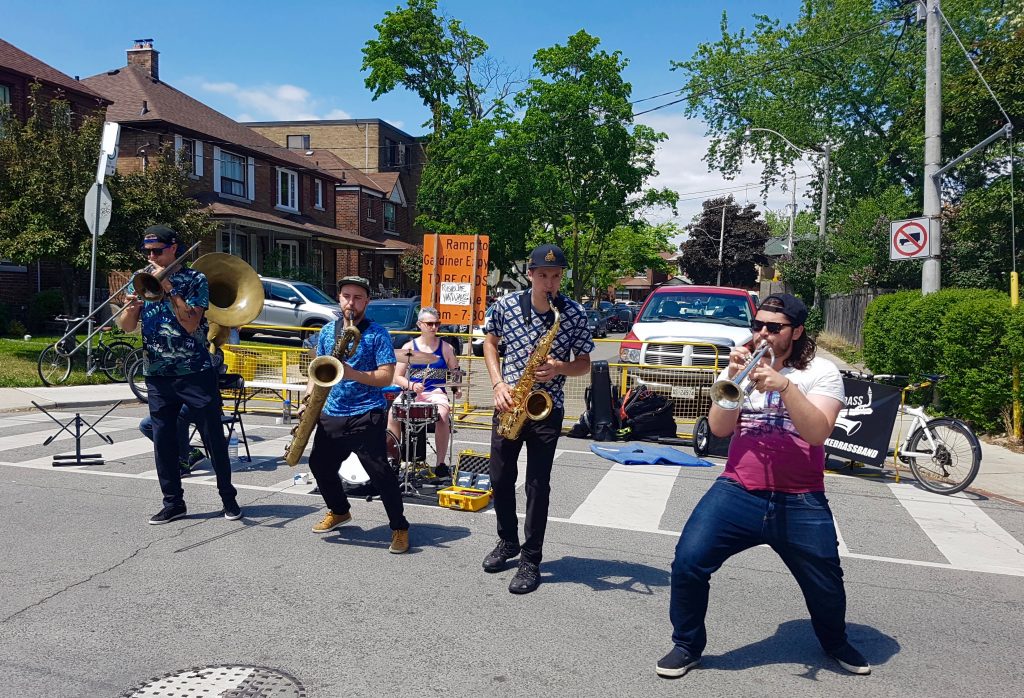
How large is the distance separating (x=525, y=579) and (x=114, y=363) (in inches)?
510

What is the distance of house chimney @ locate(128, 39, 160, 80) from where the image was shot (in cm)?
3450

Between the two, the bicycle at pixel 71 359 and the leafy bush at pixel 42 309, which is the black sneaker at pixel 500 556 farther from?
the leafy bush at pixel 42 309

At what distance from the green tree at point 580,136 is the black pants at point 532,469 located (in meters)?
27.5

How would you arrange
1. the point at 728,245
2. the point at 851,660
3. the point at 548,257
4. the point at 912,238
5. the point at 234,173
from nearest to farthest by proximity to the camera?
the point at 851,660 → the point at 548,257 → the point at 912,238 → the point at 234,173 → the point at 728,245

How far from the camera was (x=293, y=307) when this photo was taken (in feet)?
72.1

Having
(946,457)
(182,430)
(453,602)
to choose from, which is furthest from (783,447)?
(182,430)

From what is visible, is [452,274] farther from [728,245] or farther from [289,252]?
[728,245]

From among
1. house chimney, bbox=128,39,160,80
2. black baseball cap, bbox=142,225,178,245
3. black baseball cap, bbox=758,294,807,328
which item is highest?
house chimney, bbox=128,39,160,80

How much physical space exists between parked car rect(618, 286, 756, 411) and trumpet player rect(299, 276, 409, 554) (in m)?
5.63

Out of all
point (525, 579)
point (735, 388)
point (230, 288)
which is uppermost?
point (230, 288)

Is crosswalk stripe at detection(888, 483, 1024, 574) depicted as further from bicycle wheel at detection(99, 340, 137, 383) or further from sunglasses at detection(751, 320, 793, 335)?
bicycle wheel at detection(99, 340, 137, 383)

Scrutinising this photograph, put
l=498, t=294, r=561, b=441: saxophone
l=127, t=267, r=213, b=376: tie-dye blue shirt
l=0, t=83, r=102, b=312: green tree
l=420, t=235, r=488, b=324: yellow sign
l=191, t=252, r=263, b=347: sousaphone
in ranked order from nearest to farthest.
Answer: l=498, t=294, r=561, b=441: saxophone < l=127, t=267, r=213, b=376: tie-dye blue shirt < l=191, t=252, r=263, b=347: sousaphone < l=420, t=235, r=488, b=324: yellow sign < l=0, t=83, r=102, b=312: green tree

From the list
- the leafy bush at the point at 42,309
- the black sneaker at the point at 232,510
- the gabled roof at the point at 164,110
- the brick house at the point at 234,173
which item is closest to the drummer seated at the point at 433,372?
the black sneaker at the point at 232,510

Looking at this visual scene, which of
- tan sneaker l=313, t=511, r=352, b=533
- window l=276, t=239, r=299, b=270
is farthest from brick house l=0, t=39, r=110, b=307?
tan sneaker l=313, t=511, r=352, b=533
